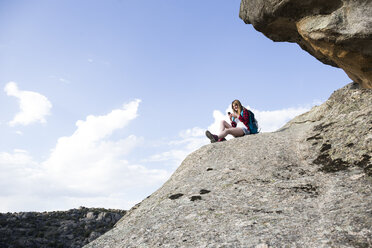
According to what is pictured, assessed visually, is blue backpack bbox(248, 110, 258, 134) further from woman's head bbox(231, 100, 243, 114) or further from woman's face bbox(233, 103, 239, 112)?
woman's face bbox(233, 103, 239, 112)

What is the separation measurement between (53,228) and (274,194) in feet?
117

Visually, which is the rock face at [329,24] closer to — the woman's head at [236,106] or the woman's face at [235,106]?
the woman's head at [236,106]

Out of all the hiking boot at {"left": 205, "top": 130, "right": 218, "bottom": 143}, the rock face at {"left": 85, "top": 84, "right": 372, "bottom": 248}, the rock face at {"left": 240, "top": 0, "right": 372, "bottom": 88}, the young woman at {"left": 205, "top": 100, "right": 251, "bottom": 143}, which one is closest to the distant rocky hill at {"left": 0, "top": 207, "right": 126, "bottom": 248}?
the hiking boot at {"left": 205, "top": 130, "right": 218, "bottom": 143}

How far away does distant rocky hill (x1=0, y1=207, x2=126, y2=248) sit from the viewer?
34250 mm

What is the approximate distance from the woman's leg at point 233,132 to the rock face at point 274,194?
2.40 meters

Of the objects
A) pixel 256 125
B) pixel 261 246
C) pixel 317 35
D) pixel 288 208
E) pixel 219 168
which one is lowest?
pixel 261 246

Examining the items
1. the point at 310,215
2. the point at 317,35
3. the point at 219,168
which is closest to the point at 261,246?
the point at 310,215

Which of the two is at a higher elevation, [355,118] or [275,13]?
[275,13]

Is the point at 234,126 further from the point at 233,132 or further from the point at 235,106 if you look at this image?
the point at 235,106

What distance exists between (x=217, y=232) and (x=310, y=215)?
372cm

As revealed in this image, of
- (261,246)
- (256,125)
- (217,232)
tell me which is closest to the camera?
(261,246)

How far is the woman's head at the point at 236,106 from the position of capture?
84.8ft

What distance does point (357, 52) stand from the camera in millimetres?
18547

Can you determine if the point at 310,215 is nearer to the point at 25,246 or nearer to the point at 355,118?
the point at 355,118
